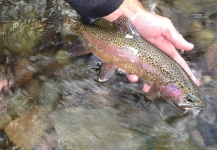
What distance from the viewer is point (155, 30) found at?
381 centimetres

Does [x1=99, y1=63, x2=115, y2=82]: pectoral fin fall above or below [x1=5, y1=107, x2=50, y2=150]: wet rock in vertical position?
above

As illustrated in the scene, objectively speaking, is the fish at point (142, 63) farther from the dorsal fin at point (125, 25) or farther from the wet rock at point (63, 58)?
the wet rock at point (63, 58)

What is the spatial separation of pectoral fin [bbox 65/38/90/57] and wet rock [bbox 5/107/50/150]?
27.8 inches

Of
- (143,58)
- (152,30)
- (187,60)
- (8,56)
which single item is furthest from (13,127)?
(187,60)

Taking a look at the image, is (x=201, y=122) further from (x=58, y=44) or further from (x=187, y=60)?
(x=58, y=44)

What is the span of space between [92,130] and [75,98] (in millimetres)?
451

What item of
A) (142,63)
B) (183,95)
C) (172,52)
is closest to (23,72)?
(142,63)

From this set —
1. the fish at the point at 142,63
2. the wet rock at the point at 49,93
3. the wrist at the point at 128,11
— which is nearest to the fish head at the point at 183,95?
the fish at the point at 142,63

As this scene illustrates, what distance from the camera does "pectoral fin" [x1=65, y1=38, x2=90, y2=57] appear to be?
13.4 ft

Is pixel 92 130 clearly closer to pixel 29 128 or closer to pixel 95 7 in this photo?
pixel 29 128

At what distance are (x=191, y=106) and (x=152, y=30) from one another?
2.78 ft

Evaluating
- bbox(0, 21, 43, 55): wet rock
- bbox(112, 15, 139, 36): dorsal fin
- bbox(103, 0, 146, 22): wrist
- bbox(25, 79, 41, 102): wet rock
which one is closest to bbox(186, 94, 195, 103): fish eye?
bbox(112, 15, 139, 36): dorsal fin

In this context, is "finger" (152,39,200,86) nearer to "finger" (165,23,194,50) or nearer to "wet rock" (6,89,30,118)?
"finger" (165,23,194,50)

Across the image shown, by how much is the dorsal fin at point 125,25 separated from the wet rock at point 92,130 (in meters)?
0.82
